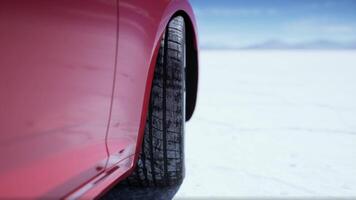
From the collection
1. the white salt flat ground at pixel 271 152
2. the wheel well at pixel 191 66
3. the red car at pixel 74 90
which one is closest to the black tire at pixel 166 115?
the red car at pixel 74 90

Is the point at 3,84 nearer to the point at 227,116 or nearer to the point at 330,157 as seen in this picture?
the point at 330,157

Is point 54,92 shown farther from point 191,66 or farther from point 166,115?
point 191,66

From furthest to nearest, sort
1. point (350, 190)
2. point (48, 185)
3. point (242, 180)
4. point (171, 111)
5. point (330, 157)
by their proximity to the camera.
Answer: point (330, 157)
point (242, 180)
point (350, 190)
point (171, 111)
point (48, 185)

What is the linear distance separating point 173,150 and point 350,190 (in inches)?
33.3

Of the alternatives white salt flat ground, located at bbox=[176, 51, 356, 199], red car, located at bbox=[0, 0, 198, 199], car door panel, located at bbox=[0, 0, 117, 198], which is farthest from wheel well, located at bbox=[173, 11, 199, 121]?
car door panel, located at bbox=[0, 0, 117, 198]

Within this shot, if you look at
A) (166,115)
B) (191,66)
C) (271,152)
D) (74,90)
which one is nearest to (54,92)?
(74,90)

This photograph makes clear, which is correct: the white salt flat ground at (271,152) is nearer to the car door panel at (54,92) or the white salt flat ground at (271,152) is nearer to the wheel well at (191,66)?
the wheel well at (191,66)

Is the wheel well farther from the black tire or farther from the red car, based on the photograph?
the red car

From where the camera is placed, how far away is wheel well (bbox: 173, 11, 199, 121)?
217 cm

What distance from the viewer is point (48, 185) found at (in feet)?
2.75

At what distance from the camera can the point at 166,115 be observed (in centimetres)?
164

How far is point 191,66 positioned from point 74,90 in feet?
4.99

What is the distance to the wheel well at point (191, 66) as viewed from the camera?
2172 mm

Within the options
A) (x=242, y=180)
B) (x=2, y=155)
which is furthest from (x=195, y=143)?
(x=2, y=155)
